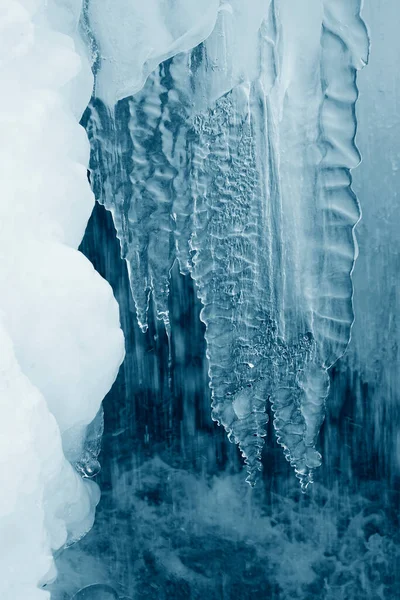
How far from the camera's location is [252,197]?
171cm

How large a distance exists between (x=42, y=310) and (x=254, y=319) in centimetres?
73

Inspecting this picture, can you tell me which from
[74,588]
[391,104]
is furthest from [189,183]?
[74,588]

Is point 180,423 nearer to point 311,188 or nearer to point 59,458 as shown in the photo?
point 311,188

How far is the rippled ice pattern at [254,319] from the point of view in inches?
62.6

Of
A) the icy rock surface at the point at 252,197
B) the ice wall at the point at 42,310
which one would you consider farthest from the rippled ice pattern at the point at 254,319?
the ice wall at the point at 42,310

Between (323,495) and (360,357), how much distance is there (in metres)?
0.60

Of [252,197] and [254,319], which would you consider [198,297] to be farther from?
[252,197]

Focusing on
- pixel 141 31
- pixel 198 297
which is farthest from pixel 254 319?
pixel 141 31

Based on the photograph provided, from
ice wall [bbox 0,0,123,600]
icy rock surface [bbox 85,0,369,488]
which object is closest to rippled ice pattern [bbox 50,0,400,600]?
icy rock surface [bbox 85,0,369,488]

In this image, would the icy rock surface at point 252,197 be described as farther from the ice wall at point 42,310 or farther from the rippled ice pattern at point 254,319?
the ice wall at point 42,310

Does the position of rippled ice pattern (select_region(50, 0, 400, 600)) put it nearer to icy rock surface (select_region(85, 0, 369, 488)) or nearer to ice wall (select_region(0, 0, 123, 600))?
icy rock surface (select_region(85, 0, 369, 488))

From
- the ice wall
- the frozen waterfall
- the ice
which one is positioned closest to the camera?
the ice wall

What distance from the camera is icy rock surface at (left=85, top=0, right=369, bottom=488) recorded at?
1.54 metres

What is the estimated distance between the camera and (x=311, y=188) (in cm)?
160
